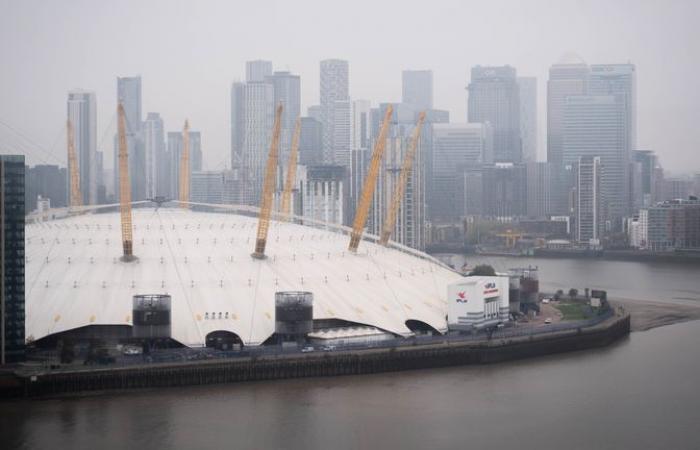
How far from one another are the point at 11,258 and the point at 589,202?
60.9 meters

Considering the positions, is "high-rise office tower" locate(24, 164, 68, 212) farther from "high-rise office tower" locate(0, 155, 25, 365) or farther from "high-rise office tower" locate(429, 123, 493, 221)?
"high-rise office tower" locate(429, 123, 493, 221)

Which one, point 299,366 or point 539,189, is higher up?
point 539,189

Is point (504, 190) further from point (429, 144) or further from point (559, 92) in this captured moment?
point (559, 92)

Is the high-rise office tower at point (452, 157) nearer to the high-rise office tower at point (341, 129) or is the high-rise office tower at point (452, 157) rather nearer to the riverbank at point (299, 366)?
the high-rise office tower at point (341, 129)

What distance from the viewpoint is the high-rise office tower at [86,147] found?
54719mm

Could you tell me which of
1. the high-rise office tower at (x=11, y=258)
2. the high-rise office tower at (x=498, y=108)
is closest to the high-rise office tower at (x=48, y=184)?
the high-rise office tower at (x=11, y=258)

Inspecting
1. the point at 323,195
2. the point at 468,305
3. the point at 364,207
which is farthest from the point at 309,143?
the point at 468,305

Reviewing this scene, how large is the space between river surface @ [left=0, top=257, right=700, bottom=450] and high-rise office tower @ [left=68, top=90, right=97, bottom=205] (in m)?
35.6

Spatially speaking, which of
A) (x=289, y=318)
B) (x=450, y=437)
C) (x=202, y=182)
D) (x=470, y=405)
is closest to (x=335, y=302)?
(x=289, y=318)

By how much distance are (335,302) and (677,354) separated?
788 cm

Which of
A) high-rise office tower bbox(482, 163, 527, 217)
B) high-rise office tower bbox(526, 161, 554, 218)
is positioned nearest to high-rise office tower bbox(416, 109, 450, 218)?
high-rise office tower bbox(482, 163, 527, 217)

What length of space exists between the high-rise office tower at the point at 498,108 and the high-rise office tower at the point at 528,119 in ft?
7.18

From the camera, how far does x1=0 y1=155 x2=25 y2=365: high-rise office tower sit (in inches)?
807

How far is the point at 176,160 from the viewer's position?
241 feet
